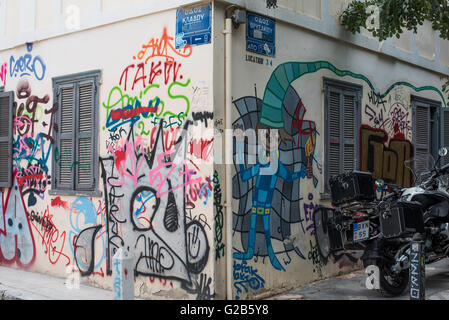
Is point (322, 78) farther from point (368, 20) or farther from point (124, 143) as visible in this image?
point (124, 143)

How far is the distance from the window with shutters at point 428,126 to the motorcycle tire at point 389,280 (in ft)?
12.2

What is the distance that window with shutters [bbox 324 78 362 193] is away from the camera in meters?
8.49

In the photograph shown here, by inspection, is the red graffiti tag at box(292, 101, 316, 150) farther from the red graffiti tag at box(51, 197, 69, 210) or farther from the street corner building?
the red graffiti tag at box(51, 197, 69, 210)

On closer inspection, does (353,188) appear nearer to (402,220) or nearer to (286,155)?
(402,220)

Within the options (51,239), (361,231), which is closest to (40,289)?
(51,239)

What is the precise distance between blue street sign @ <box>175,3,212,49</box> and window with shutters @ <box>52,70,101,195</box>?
1.59m

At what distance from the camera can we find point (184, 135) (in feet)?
22.7

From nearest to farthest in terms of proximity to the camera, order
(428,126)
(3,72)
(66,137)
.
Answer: (66,137), (3,72), (428,126)

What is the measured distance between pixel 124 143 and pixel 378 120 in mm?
4364

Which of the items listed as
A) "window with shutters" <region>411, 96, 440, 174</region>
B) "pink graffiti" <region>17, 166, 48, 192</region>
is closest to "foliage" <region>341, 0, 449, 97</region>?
"window with shutters" <region>411, 96, 440, 174</region>

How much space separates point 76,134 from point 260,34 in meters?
2.99

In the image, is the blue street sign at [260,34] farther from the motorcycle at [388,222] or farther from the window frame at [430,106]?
the window frame at [430,106]

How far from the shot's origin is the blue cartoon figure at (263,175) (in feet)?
22.8
